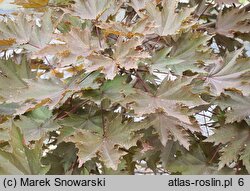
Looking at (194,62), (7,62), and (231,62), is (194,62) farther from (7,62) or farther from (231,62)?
(7,62)

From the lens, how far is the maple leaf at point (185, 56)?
1.11 m

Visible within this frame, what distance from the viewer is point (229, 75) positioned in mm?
1119

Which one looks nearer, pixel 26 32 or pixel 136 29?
pixel 136 29

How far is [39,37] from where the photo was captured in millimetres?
1165

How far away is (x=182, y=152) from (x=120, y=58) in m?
0.31

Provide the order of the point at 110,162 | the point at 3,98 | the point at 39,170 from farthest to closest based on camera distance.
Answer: the point at 3,98
the point at 110,162
the point at 39,170

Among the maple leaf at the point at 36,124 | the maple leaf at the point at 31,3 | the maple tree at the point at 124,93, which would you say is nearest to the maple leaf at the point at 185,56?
the maple tree at the point at 124,93

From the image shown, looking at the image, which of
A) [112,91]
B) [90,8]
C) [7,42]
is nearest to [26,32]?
[7,42]

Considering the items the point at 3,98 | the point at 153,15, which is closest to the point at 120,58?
the point at 153,15

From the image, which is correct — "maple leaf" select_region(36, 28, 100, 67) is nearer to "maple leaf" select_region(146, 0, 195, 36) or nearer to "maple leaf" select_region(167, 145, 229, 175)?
"maple leaf" select_region(146, 0, 195, 36)

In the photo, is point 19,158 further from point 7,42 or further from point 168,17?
point 168,17

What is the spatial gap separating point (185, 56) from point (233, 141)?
246 millimetres

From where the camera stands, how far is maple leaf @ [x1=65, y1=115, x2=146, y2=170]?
0.96m

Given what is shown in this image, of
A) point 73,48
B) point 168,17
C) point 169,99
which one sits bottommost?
point 169,99
